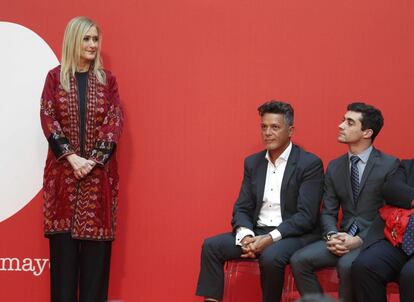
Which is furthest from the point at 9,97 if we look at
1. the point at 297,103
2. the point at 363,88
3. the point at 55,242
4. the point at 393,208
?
the point at 393,208

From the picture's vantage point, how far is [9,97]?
473 centimetres

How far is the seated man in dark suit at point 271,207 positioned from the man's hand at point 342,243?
8.5 inches

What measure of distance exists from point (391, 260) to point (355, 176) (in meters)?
0.59

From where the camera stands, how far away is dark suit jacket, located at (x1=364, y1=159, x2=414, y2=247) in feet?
12.0

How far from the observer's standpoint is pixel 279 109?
4.13m

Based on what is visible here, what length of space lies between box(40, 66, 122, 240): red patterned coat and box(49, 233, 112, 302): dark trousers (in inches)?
3.2

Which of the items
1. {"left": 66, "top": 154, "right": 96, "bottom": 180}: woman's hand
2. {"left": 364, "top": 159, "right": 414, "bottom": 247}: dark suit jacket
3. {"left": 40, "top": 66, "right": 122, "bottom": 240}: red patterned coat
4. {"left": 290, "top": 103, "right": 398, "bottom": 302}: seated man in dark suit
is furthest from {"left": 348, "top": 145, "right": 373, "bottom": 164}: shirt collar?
{"left": 66, "top": 154, "right": 96, "bottom": 180}: woman's hand

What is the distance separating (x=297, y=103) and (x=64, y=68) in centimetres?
139

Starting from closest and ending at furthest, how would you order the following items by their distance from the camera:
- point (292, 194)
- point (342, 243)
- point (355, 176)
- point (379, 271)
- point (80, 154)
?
1. point (379, 271)
2. point (342, 243)
3. point (355, 176)
4. point (292, 194)
5. point (80, 154)

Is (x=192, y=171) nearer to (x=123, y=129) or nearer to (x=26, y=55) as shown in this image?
(x=123, y=129)

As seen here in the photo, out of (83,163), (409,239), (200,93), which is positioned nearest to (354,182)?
(409,239)

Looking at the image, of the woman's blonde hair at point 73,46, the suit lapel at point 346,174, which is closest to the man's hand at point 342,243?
the suit lapel at point 346,174

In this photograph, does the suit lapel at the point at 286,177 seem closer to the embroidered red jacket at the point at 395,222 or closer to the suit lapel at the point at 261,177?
the suit lapel at the point at 261,177

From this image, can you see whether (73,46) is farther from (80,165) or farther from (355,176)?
(355,176)
